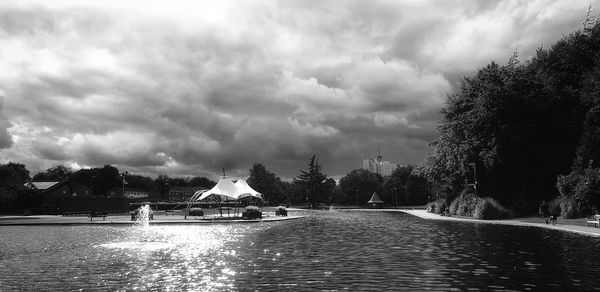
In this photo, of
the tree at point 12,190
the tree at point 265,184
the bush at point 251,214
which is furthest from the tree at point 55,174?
the bush at point 251,214

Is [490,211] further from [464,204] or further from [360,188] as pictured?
[360,188]

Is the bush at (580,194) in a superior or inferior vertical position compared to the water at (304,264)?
superior

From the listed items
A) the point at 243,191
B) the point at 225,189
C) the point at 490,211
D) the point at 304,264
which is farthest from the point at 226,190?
the point at 304,264

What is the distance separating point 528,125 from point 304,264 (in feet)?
148

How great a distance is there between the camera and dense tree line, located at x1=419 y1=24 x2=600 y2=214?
5306 centimetres

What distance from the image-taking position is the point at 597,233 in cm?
2920

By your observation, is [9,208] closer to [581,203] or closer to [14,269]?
[14,269]

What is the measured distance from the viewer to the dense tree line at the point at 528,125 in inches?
2089

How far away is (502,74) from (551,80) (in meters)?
5.34

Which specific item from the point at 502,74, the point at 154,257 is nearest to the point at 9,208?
the point at 154,257

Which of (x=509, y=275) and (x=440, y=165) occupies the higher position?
(x=440, y=165)

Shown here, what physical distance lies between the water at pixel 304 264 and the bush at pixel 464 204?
2645cm

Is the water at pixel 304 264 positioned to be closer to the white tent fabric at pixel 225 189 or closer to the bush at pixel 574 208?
the bush at pixel 574 208

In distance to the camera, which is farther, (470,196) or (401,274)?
(470,196)
